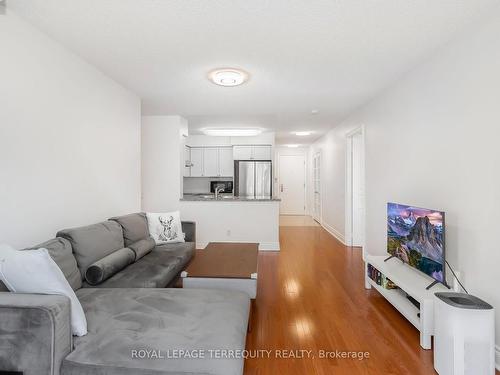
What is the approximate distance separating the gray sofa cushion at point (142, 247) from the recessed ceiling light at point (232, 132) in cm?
367

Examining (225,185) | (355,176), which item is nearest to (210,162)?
(225,185)

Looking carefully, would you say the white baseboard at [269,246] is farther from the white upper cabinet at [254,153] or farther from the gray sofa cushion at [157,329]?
the gray sofa cushion at [157,329]

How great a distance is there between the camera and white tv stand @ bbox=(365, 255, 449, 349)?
1976 mm

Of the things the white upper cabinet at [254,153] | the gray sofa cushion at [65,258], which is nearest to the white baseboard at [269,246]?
the white upper cabinet at [254,153]

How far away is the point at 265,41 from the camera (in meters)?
2.32

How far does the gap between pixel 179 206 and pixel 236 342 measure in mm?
3789

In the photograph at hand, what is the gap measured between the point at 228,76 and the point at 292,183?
6.93 m

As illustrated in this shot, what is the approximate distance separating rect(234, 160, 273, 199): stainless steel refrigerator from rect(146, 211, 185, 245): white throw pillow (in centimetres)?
314

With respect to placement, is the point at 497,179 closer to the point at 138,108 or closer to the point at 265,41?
the point at 265,41

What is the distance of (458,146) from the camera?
220cm

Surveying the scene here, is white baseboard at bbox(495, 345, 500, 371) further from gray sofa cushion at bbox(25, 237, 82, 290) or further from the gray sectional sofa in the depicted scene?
gray sofa cushion at bbox(25, 237, 82, 290)

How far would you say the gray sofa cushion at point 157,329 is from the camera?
4.00 feet

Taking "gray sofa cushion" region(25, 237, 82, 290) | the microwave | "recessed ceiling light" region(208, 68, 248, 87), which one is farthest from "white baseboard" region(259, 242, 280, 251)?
"gray sofa cushion" region(25, 237, 82, 290)

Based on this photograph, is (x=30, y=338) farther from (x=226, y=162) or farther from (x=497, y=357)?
(x=226, y=162)
